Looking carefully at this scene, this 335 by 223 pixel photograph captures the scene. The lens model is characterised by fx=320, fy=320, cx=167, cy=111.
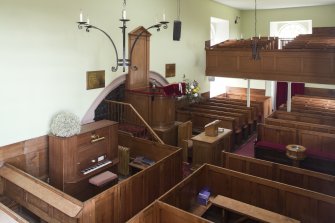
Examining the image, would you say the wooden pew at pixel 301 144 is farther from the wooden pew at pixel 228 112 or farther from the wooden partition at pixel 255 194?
the wooden partition at pixel 255 194

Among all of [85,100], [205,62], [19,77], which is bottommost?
[85,100]

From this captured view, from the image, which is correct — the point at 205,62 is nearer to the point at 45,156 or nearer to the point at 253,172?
the point at 253,172

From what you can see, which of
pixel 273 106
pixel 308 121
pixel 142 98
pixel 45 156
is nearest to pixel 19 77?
pixel 45 156

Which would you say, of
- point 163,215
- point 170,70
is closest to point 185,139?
point 170,70

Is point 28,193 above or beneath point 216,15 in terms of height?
beneath

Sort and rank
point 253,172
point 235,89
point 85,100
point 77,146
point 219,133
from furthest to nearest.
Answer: point 235,89 → point 219,133 → point 85,100 → point 253,172 → point 77,146

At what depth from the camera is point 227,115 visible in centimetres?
1091

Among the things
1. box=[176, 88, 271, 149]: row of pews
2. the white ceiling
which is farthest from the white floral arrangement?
the white ceiling

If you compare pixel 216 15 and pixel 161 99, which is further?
pixel 216 15

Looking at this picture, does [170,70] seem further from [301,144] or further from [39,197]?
[39,197]

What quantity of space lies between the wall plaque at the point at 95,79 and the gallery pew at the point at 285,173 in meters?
3.63

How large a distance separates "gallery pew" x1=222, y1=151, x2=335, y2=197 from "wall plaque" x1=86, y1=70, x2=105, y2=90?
11.9 ft

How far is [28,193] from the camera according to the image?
5379mm

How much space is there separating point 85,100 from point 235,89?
32.1ft
